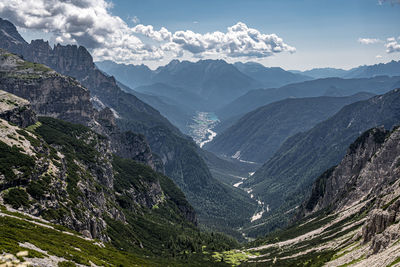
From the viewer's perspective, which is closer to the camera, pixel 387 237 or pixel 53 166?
pixel 387 237

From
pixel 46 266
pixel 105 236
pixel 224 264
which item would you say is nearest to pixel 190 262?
pixel 224 264

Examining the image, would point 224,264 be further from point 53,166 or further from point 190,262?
point 53,166

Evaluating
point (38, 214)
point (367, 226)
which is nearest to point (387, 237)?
point (367, 226)

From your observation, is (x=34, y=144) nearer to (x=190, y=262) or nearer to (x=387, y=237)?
(x=190, y=262)

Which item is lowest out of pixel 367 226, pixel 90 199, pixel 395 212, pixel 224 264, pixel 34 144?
pixel 224 264

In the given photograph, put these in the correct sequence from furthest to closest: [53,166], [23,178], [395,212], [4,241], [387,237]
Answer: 1. [53,166]
2. [23,178]
3. [395,212]
4. [387,237]
5. [4,241]

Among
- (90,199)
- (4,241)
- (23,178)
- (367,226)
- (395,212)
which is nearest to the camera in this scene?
(4,241)

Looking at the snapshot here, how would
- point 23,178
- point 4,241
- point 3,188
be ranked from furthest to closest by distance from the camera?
point 23,178 < point 3,188 < point 4,241

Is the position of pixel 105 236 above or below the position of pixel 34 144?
below

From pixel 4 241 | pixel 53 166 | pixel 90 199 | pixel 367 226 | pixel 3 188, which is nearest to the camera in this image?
pixel 4 241
